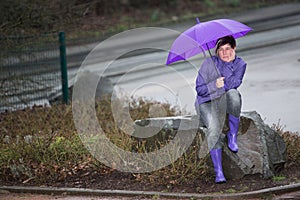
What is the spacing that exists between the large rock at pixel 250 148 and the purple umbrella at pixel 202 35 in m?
0.84

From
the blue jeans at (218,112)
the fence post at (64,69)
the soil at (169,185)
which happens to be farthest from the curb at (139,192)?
the fence post at (64,69)

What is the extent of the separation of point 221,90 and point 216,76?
0.57 ft

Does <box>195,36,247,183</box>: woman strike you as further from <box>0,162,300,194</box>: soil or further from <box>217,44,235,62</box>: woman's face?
<box>0,162,300,194</box>: soil

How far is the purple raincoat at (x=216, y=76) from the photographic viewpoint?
8.59 metres

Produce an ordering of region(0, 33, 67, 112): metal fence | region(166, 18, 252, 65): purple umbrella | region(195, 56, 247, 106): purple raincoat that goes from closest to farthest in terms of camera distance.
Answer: region(166, 18, 252, 65): purple umbrella → region(195, 56, 247, 106): purple raincoat → region(0, 33, 67, 112): metal fence

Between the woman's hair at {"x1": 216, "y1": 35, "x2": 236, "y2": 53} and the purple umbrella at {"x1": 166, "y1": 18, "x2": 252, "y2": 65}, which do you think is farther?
the woman's hair at {"x1": 216, "y1": 35, "x2": 236, "y2": 53}

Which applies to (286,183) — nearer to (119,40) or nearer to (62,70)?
(62,70)

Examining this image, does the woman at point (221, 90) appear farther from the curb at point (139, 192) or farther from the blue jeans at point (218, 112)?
the curb at point (139, 192)

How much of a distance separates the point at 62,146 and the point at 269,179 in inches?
113

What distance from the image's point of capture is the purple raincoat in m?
8.59

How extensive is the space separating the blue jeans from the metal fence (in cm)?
585

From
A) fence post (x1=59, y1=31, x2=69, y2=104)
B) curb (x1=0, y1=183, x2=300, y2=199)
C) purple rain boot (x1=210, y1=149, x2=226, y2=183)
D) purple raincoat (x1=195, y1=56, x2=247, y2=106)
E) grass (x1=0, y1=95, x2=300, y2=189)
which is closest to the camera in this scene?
curb (x1=0, y1=183, x2=300, y2=199)

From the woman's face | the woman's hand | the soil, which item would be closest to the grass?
the soil

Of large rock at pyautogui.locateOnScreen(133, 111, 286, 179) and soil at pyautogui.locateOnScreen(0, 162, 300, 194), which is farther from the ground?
large rock at pyautogui.locateOnScreen(133, 111, 286, 179)
